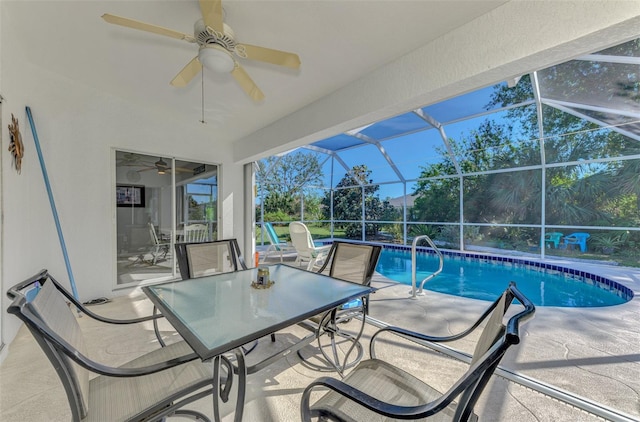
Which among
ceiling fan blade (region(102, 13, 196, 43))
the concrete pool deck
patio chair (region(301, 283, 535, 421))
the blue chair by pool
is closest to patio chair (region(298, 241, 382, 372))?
the concrete pool deck

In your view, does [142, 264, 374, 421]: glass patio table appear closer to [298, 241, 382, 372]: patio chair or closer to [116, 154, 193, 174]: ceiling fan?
[298, 241, 382, 372]: patio chair

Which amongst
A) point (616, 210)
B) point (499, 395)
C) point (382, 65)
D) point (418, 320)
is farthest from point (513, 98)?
point (499, 395)

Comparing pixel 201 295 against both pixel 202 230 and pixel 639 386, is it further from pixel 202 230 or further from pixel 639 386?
pixel 202 230

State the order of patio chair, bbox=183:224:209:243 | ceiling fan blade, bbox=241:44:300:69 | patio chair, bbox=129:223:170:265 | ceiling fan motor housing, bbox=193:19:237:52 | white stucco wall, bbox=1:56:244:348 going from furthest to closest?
patio chair, bbox=183:224:209:243, patio chair, bbox=129:223:170:265, white stucco wall, bbox=1:56:244:348, ceiling fan blade, bbox=241:44:300:69, ceiling fan motor housing, bbox=193:19:237:52

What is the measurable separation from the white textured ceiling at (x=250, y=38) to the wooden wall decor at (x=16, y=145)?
80 centimetres

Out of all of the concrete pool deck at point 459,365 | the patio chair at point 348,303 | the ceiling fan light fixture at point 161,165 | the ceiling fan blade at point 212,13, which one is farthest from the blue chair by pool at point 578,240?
the ceiling fan light fixture at point 161,165

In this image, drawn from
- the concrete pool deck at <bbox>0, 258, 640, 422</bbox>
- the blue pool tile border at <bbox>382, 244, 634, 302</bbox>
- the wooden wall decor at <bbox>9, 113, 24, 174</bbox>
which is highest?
the wooden wall decor at <bbox>9, 113, 24, 174</bbox>

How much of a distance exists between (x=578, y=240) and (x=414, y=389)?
7336 mm

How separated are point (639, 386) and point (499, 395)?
1.00m

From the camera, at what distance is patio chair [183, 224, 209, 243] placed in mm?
4621

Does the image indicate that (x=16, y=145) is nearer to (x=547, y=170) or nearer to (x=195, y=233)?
(x=195, y=233)

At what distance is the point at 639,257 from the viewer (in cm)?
528

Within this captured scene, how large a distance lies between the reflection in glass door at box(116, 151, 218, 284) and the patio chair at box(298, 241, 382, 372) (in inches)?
129

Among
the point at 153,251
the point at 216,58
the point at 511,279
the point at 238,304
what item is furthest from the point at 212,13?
the point at 511,279
